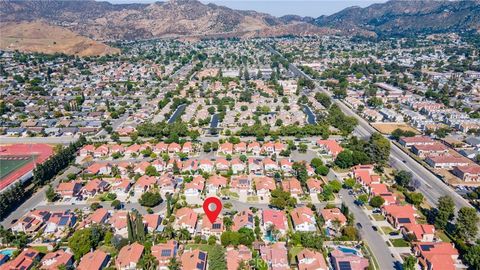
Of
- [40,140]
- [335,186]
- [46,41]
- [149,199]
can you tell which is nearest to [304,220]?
[335,186]

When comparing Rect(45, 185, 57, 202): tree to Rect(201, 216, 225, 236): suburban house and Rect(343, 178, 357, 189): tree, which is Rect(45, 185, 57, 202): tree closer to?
Rect(201, 216, 225, 236): suburban house

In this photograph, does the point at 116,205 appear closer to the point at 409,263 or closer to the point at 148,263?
the point at 148,263

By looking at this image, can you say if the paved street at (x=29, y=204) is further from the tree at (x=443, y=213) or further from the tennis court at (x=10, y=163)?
the tree at (x=443, y=213)

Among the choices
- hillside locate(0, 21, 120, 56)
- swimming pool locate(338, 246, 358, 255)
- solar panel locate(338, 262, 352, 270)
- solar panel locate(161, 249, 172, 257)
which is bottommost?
swimming pool locate(338, 246, 358, 255)

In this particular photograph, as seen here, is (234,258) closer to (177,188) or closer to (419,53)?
(177,188)

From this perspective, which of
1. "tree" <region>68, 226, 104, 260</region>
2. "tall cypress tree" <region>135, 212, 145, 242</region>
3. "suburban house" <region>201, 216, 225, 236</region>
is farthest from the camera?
"suburban house" <region>201, 216, 225, 236</region>

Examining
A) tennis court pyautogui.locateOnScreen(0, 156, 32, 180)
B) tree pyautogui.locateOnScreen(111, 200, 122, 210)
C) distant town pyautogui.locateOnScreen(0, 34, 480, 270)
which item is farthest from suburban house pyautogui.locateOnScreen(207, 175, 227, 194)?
tennis court pyautogui.locateOnScreen(0, 156, 32, 180)
